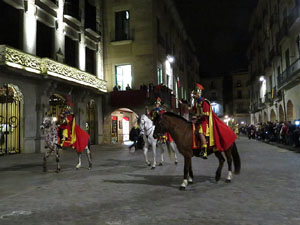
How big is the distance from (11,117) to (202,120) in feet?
44.8

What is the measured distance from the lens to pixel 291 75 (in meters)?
25.2

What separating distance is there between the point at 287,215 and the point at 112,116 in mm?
25164

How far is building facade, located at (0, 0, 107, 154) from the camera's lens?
17.2m

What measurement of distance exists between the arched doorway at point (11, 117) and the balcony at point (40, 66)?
1715 mm

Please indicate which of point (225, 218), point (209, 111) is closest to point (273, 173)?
point (209, 111)

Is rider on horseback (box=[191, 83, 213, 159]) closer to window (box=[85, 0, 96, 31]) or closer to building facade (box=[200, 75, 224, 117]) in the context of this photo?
window (box=[85, 0, 96, 31])

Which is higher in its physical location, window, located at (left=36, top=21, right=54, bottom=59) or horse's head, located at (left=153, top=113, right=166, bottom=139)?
window, located at (left=36, top=21, right=54, bottom=59)

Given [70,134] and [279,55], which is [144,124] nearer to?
[70,134]

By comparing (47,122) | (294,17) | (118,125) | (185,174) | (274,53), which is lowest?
(185,174)

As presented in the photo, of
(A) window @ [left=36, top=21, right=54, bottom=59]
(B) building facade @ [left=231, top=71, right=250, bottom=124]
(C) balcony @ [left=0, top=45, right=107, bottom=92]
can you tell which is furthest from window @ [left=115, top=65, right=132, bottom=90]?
(B) building facade @ [left=231, top=71, right=250, bottom=124]

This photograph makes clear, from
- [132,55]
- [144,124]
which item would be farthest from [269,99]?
[144,124]

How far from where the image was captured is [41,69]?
60.3 feet

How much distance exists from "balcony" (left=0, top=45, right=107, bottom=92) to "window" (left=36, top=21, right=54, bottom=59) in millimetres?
1580

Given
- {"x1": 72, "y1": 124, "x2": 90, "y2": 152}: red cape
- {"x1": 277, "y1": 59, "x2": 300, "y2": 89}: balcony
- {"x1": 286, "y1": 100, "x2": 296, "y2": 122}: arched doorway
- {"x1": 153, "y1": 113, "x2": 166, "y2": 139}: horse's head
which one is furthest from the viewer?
{"x1": 286, "y1": 100, "x2": 296, "y2": 122}: arched doorway
